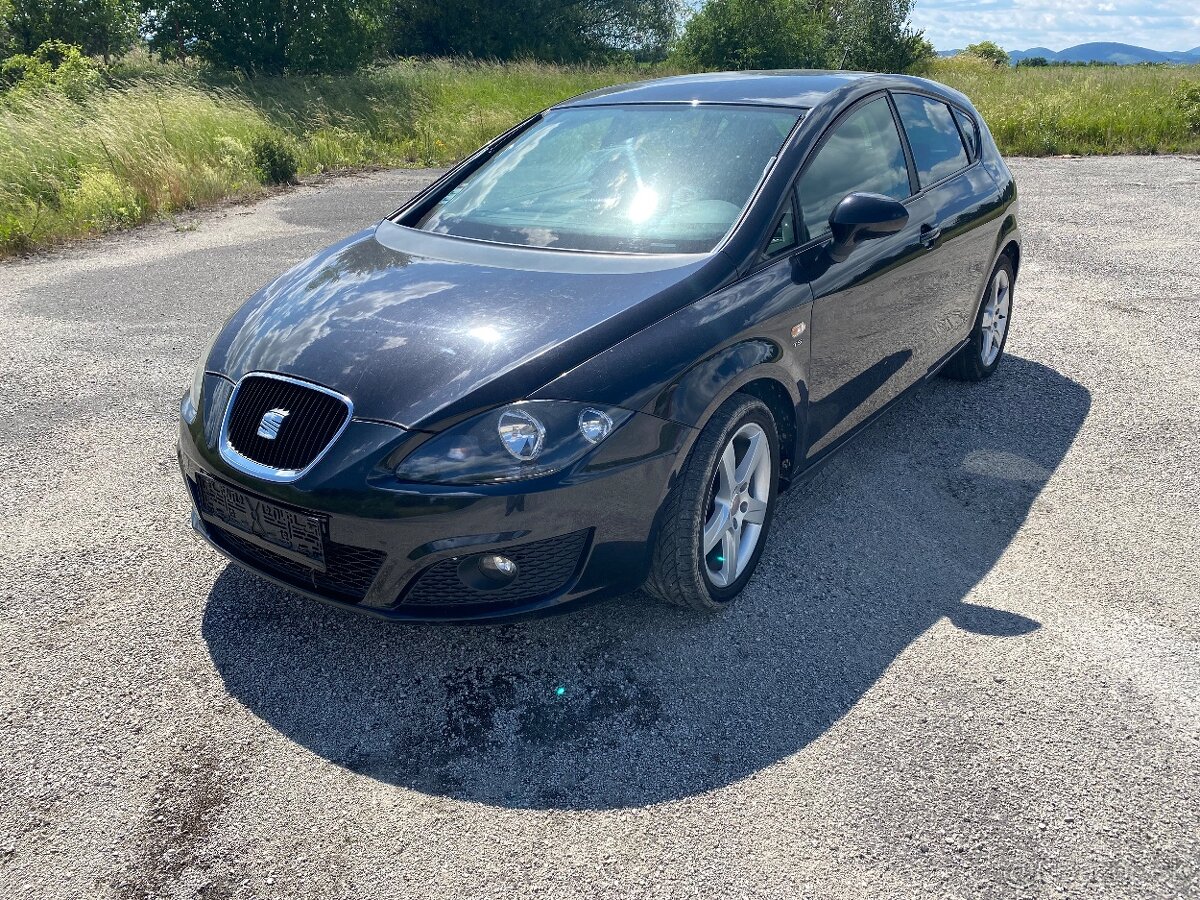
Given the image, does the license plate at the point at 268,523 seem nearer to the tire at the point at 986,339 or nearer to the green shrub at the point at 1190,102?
the tire at the point at 986,339

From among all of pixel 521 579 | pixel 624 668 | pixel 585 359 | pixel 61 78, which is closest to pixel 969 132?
pixel 585 359

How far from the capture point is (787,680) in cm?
279

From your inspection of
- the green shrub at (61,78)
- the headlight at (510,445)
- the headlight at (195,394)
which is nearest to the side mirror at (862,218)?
the headlight at (510,445)

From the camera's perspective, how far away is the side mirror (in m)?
3.21

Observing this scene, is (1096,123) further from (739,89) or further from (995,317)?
(739,89)

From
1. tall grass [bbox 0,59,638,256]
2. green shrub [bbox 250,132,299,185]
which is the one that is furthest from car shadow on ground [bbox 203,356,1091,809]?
green shrub [bbox 250,132,299,185]

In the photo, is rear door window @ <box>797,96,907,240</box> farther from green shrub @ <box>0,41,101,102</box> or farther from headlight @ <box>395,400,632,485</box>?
green shrub @ <box>0,41,101,102</box>

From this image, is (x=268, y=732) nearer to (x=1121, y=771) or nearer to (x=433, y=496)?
(x=433, y=496)

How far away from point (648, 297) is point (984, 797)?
1.69m

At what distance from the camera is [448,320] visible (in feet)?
9.30

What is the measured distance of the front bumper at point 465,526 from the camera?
247cm

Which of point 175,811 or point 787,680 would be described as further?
point 787,680

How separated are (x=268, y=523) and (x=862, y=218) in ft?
7.41

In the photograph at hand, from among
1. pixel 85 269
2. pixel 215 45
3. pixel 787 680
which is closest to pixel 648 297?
pixel 787 680
